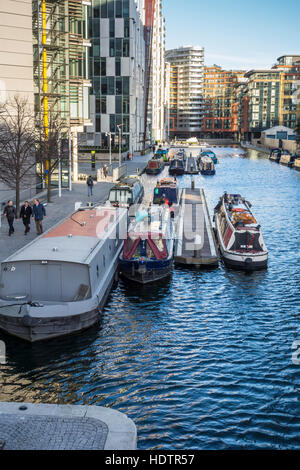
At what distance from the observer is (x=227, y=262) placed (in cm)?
2952

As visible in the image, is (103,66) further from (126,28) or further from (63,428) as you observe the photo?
(63,428)

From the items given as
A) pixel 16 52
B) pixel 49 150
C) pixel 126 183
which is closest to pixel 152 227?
pixel 49 150

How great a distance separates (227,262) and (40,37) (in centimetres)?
3176

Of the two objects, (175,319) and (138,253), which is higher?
(138,253)

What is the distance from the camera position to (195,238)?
33562 millimetres

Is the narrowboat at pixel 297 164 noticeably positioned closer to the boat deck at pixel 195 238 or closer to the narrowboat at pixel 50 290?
the boat deck at pixel 195 238

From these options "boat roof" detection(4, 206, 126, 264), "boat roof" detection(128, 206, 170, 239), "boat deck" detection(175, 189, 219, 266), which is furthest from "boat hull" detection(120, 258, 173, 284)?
"boat deck" detection(175, 189, 219, 266)

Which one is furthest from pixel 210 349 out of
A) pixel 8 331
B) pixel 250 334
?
pixel 8 331

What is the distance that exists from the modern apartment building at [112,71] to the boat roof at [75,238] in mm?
72273

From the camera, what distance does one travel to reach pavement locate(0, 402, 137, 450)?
34.4 feet

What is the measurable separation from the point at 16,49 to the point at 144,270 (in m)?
27.4

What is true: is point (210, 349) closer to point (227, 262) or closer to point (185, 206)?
point (227, 262)

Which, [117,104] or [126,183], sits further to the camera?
[117,104]
